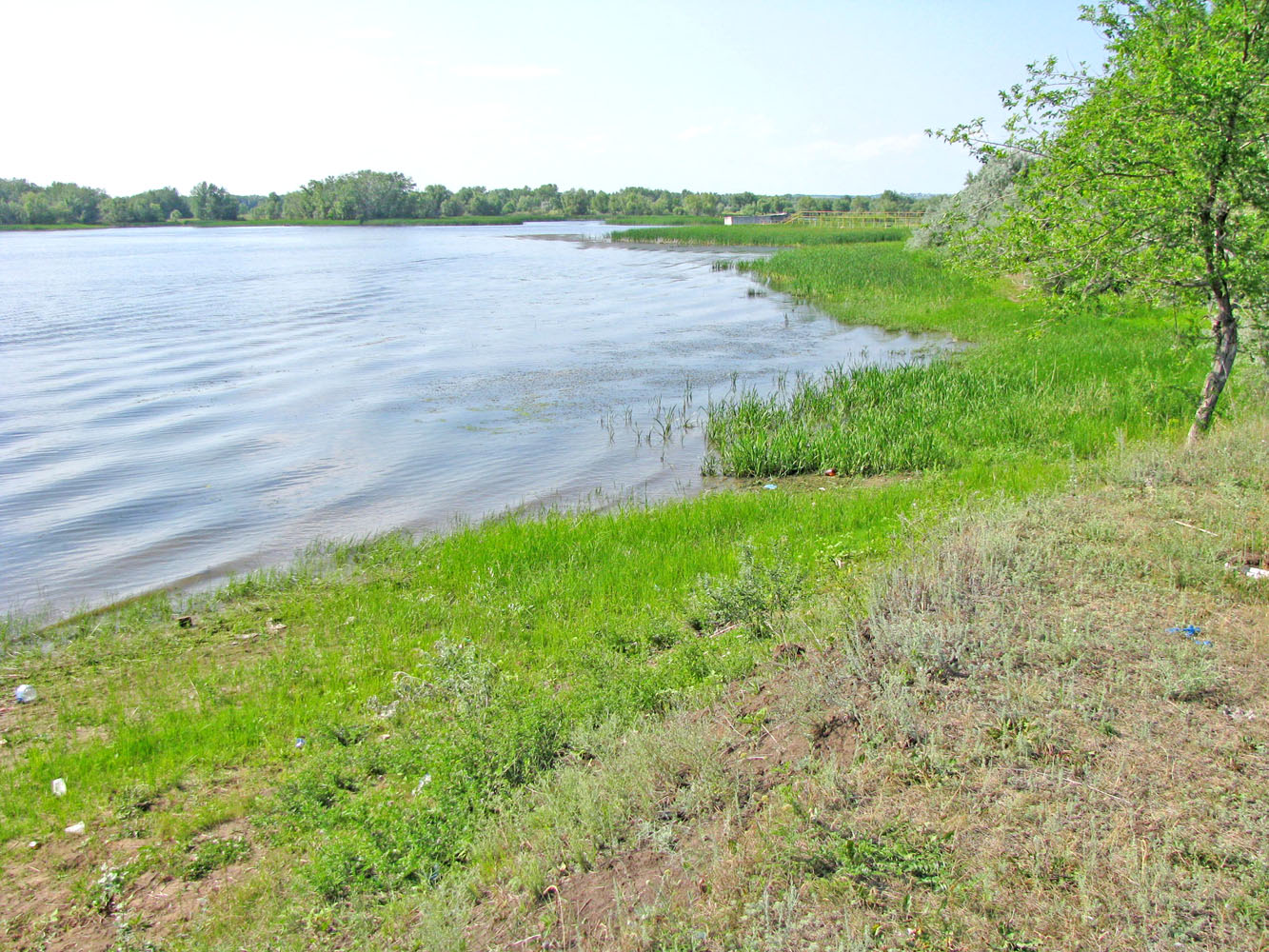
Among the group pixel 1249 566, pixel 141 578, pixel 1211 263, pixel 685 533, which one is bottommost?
pixel 141 578

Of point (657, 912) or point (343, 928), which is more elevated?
point (657, 912)

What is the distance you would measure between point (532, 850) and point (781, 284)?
4271 cm

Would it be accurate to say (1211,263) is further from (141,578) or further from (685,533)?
(141,578)

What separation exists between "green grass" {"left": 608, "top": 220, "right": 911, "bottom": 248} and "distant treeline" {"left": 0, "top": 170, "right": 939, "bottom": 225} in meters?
48.8

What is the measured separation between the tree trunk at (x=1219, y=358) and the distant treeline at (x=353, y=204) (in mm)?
120537

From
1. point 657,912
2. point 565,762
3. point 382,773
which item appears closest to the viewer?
point 657,912

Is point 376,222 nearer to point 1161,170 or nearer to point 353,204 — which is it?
point 353,204

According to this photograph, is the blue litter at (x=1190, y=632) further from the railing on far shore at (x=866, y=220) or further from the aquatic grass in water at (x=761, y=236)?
the railing on far shore at (x=866, y=220)

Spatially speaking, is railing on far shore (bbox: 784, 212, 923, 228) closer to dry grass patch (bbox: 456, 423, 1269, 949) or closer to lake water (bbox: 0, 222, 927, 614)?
lake water (bbox: 0, 222, 927, 614)

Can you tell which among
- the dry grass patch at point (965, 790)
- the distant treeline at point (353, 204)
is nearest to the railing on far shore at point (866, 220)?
the distant treeline at point (353, 204)

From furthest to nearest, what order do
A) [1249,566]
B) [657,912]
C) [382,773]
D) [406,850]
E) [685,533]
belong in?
[685,533]
[1249,566]
[382,773]
[406,850]
[657,912]

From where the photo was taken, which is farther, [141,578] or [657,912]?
[141,578]

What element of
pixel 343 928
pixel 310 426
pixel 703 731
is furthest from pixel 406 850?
pixel 310 426

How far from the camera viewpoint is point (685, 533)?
34.2 feet
